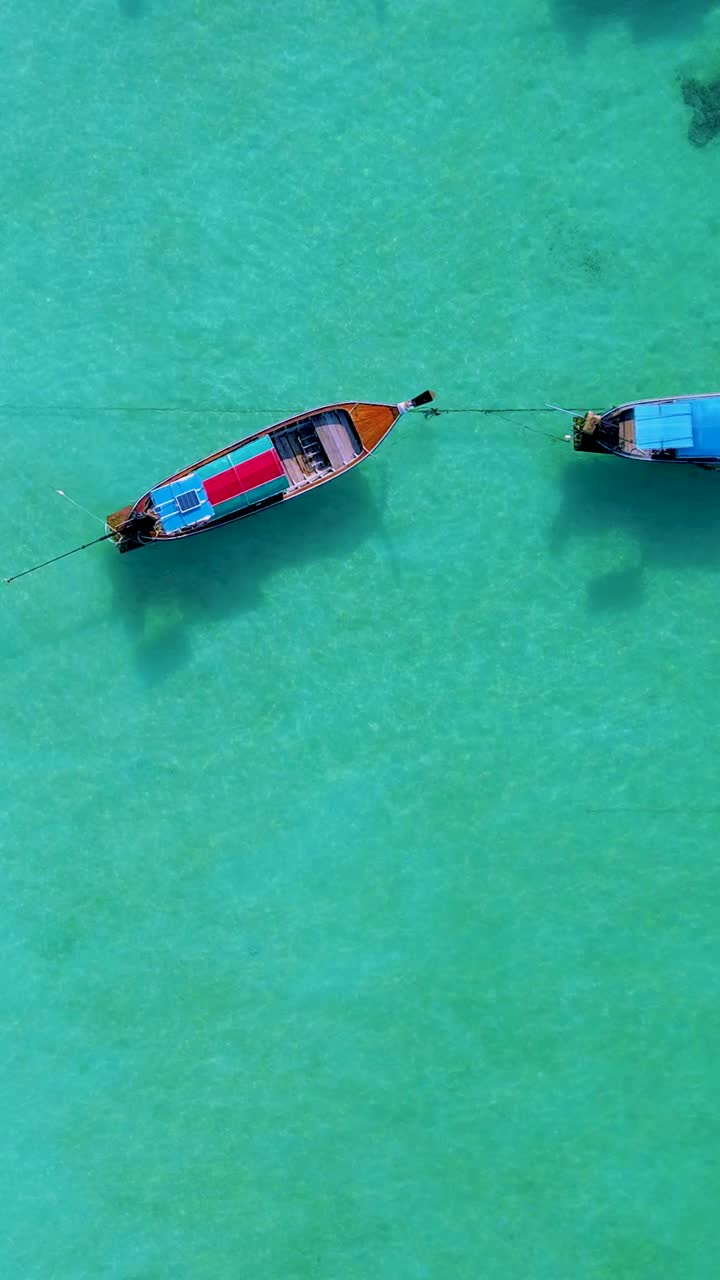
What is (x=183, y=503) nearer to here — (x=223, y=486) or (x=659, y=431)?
(x=223, y=486)

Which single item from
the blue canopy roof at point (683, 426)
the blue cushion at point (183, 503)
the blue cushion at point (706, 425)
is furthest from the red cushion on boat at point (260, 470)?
the blue cushion at point (706, 425)

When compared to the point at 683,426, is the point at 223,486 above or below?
above

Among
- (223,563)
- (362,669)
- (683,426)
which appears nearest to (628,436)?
(683,426)

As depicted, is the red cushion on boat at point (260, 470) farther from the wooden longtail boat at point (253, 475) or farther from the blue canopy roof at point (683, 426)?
the blue canopy roof at point (683, 426)

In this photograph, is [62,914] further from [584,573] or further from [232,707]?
[584,573]

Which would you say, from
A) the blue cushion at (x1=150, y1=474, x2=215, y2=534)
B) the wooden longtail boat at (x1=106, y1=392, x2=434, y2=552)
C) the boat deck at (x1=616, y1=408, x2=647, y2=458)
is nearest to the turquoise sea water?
the wooden longtail boat at (x1=106, y1=392, x2=434, y2=552)

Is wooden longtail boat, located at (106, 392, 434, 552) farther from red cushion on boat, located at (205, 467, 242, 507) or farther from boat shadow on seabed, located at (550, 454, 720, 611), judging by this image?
boat shadow on seabed, located at (550, 454, 720, 611)

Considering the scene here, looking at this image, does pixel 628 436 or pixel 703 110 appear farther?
pixel 703 110

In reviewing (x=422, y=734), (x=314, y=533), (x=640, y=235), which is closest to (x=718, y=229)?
(x=640, y=235)

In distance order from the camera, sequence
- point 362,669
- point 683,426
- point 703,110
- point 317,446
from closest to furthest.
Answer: point 683,426 < point 317,446 < point 703,110 < point 362,669
